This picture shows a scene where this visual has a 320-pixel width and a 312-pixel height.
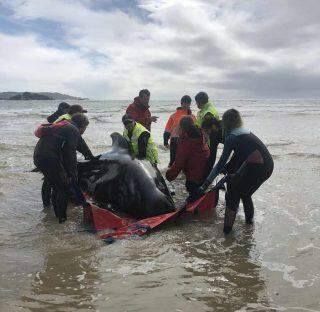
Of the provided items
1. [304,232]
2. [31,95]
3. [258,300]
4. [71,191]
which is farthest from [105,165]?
[31,95]

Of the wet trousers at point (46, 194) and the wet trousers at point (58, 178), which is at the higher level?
the wet trousers at point (58, 178)

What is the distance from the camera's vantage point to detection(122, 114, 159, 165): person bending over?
24.0 ft

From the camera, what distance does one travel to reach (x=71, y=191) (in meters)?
6.47

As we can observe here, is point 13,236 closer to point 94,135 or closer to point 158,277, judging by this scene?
point 158,277

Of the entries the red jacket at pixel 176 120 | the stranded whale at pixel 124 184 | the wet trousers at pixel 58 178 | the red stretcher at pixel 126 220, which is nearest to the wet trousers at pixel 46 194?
the stranded whale at pixel 124 184

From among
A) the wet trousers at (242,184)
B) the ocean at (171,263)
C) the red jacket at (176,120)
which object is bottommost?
the ocean at (171,263)

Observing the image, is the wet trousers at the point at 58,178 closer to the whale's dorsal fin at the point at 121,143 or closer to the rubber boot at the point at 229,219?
the whale's dorsal fin at the point at 121,143

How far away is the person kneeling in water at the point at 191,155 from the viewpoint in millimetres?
6715

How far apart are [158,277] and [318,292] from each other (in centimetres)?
145

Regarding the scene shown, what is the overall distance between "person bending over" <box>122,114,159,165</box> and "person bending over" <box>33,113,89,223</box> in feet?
4.02

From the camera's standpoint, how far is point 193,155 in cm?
679

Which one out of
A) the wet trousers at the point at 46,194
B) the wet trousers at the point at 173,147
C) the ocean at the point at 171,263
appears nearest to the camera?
the ocean at the point at 171,263

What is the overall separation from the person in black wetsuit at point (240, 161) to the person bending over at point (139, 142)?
1894 mm

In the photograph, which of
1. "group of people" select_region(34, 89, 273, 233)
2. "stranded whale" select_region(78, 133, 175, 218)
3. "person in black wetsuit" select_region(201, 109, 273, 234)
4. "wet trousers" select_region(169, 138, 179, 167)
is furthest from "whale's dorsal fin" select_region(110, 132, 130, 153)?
"wet trousers" select_region(169, 138, 179, 167)
